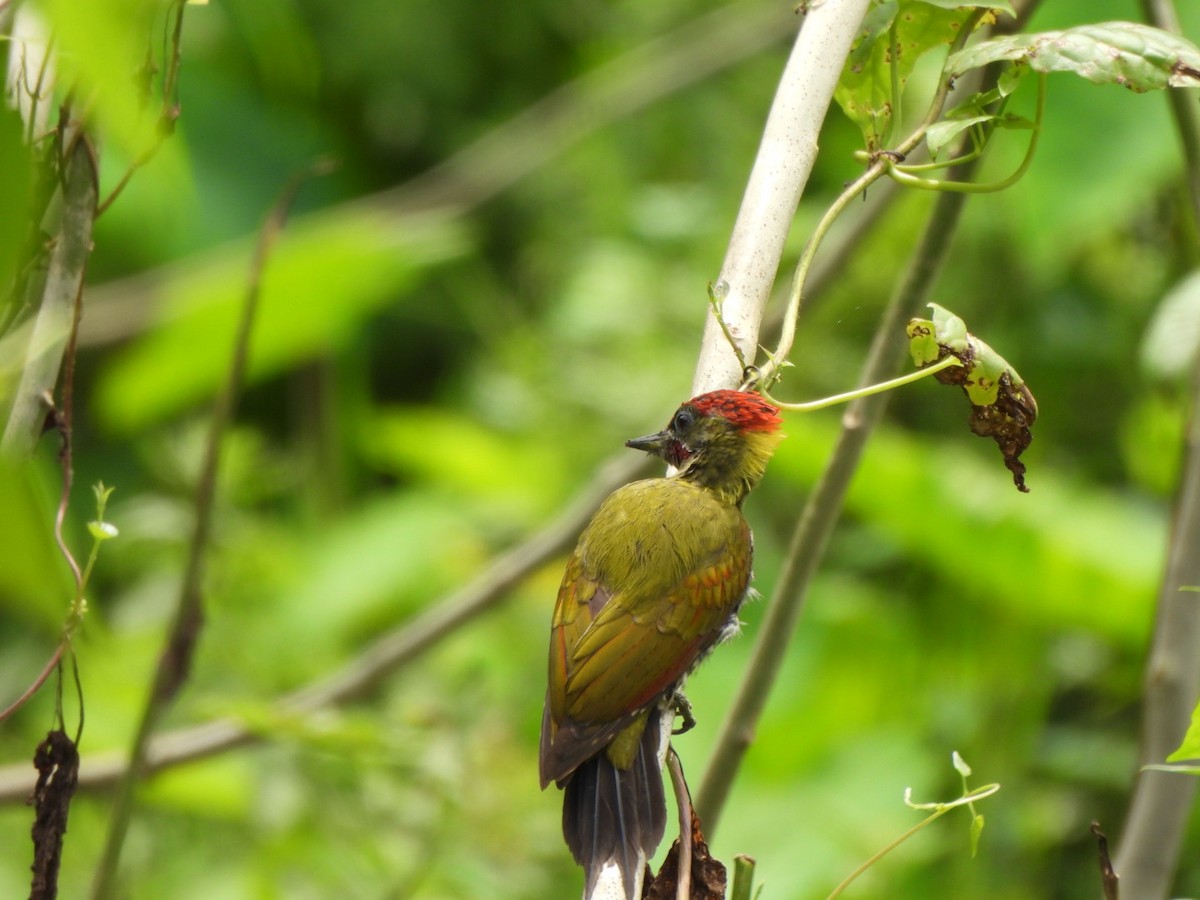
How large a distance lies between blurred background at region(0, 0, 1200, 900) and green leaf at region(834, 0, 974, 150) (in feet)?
2.13

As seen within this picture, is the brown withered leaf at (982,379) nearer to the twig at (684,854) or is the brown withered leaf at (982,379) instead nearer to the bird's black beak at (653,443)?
the twig at (684,854)

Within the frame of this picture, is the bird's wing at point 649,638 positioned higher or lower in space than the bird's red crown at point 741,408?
lower

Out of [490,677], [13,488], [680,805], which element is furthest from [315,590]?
[13,488]

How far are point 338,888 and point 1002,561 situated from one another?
1641 mm

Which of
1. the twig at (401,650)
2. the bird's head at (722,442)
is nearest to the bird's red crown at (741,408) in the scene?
the bird's head at (722,442)

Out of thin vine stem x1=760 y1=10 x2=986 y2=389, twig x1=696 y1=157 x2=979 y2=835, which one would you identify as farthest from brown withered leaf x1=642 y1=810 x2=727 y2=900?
twig x1=696 y1=157 x2=979 y2=835

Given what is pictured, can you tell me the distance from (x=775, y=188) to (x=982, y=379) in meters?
0.26

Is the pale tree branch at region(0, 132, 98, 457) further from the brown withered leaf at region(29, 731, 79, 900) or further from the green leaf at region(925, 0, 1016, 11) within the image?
the green leaf at region(925, 0, 1016, 11)

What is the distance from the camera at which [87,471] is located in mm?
5117

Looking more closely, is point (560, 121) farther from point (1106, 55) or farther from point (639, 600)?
point (1106, 55)

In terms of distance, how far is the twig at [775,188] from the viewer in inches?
46.2

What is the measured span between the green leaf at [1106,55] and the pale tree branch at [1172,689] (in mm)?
541

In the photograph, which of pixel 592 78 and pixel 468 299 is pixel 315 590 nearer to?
pixel 468 299

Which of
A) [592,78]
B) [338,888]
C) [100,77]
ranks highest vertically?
[592,78]
